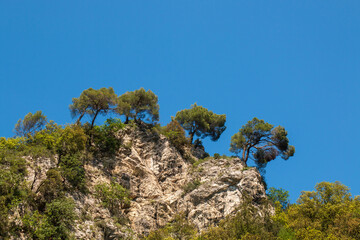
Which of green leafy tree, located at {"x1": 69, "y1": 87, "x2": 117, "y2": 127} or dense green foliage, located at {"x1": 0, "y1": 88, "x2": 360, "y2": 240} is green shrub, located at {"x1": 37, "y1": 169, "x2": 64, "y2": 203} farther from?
green leafy tree, located at {"x1": 69, "y1": 87, "x2": 117, "y2": 127}

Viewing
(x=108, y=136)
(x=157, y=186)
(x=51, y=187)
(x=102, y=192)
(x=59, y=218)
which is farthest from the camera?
(x=108, y=136)

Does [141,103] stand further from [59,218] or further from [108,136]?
[59,218]

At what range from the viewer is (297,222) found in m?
35.5

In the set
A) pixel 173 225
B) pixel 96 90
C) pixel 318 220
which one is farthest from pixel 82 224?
pixel 318 220

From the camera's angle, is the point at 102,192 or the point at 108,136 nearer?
the point at 102,192

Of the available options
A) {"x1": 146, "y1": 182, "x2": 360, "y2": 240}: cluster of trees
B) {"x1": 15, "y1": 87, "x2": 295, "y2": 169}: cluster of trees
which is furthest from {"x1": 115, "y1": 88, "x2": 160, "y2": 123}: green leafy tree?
{"x1": 146, "y1": 182, "x2": 360, "y2": 240}: cluster of trees

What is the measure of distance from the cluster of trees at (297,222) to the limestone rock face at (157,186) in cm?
166

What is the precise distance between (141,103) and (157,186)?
11.8 m

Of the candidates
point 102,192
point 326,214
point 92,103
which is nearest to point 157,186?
point 102,192

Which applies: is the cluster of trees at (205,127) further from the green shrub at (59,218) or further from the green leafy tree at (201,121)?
the green shrub at (59,218)

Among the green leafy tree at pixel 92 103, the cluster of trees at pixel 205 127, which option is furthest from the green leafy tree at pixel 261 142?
the green leafy tree at pixel 92 103

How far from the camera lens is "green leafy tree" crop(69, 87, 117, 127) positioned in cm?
4375

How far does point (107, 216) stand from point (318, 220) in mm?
19247

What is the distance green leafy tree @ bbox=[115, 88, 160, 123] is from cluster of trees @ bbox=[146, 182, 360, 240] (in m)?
15.2
